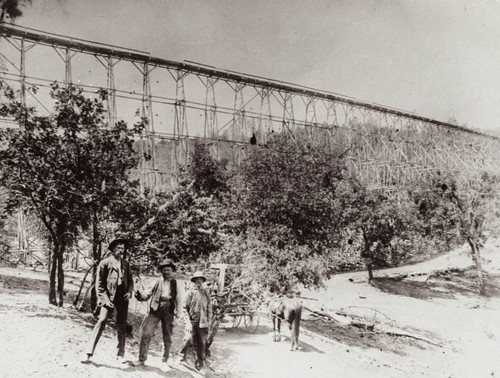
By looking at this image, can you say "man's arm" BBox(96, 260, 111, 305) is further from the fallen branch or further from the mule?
the fallen branch

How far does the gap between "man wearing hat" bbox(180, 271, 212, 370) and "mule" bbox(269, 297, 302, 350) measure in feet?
9.85

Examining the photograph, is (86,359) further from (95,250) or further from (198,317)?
(95,250)

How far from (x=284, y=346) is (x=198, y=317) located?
3.99m

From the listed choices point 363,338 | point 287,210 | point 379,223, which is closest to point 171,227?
point 287,210

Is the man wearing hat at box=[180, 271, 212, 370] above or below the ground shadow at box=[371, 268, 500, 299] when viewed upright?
above

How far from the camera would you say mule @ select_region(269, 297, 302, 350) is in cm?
933

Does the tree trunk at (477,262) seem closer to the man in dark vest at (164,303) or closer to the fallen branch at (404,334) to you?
the fallen branch at (404,334)

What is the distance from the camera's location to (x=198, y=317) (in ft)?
21.1

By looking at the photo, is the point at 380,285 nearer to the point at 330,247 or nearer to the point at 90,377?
the point at 330,247

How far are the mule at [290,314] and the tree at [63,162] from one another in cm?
464

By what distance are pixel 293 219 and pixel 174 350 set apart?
23.4ft

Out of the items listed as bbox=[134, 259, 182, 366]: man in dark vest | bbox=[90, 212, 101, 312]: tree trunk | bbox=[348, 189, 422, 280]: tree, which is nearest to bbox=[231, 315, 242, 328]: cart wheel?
bbox=[90, 212, 101, 312]: tree trunk

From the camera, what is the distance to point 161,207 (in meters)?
8.28

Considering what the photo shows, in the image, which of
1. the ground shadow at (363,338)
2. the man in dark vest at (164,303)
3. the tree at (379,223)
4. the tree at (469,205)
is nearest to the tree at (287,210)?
the ground shadow at (363,338)
